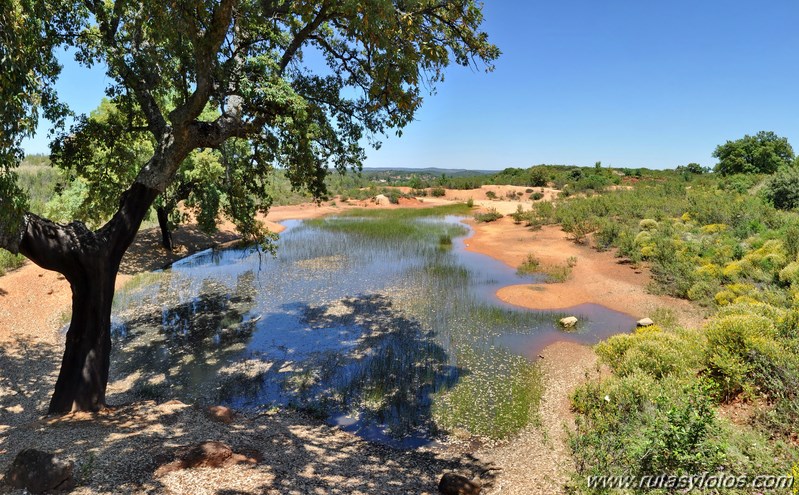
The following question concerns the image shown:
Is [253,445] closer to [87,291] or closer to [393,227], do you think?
[87,291]

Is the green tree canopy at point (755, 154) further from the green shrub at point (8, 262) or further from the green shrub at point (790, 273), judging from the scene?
the green shrub at point (8, 262)

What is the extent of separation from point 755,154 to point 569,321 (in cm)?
5537

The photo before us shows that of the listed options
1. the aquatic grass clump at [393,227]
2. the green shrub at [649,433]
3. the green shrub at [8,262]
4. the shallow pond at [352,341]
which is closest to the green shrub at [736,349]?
the green shrub at [649,433]

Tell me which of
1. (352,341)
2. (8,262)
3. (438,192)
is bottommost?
(352,341)

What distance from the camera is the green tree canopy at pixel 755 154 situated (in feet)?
166

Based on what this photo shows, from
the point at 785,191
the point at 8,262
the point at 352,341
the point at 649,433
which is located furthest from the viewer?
the point at 785,191

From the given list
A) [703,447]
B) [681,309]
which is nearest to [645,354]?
[703,447]

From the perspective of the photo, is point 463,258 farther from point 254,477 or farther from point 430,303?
point 254,477

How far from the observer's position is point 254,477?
571cm

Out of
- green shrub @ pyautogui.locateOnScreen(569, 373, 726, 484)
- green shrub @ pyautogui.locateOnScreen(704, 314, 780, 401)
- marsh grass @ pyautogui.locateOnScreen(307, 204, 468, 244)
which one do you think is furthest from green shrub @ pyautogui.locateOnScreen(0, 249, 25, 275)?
green shrub @ pyautogui.locateOnScreen(704, 314, 780, 401)

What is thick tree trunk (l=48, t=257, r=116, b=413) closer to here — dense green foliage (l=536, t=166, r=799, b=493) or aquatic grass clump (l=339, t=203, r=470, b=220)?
dense green foliage (l=536, t=166, r=799, b=493)

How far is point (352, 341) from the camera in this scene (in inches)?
487

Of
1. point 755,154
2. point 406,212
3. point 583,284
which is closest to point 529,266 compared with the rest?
point 583,284

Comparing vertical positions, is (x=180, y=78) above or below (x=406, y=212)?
above
